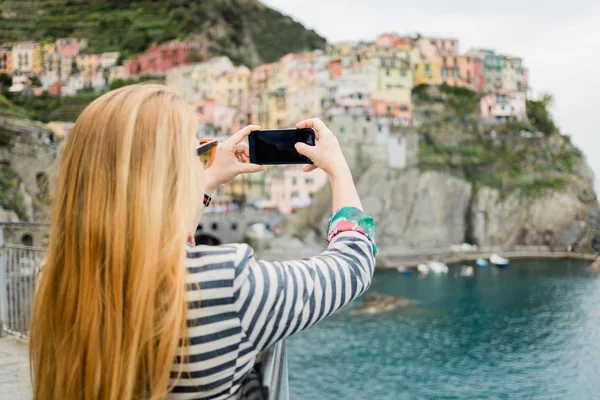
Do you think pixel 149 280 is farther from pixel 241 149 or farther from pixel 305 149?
pixel 241 149

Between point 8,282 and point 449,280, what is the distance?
29.8 metres

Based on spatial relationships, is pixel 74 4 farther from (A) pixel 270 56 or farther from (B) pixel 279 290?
(B) pixel 279 290

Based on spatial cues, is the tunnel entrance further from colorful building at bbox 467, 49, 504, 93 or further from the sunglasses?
the sunglasses

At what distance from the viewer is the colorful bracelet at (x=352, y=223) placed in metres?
1.21

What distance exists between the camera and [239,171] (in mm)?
1618

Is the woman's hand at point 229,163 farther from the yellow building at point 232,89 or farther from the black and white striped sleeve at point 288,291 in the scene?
the yellow building at point 232,89

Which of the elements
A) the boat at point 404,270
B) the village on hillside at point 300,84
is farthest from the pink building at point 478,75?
the boat at point 404,270

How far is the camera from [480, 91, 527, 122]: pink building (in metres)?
47.9

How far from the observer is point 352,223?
1.22 metres

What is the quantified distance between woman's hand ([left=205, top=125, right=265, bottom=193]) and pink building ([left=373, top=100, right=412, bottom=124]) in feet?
141

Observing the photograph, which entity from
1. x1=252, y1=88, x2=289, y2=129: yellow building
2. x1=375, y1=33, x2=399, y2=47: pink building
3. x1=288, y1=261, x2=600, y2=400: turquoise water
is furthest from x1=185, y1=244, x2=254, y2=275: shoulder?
x1=375, y1=33, x2=399, y2=47: pink building

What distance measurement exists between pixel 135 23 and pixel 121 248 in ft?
207

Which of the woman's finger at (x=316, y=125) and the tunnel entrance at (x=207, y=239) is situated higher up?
the woman's finger at (x=316, y=125)

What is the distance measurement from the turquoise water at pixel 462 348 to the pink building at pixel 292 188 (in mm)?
13069
